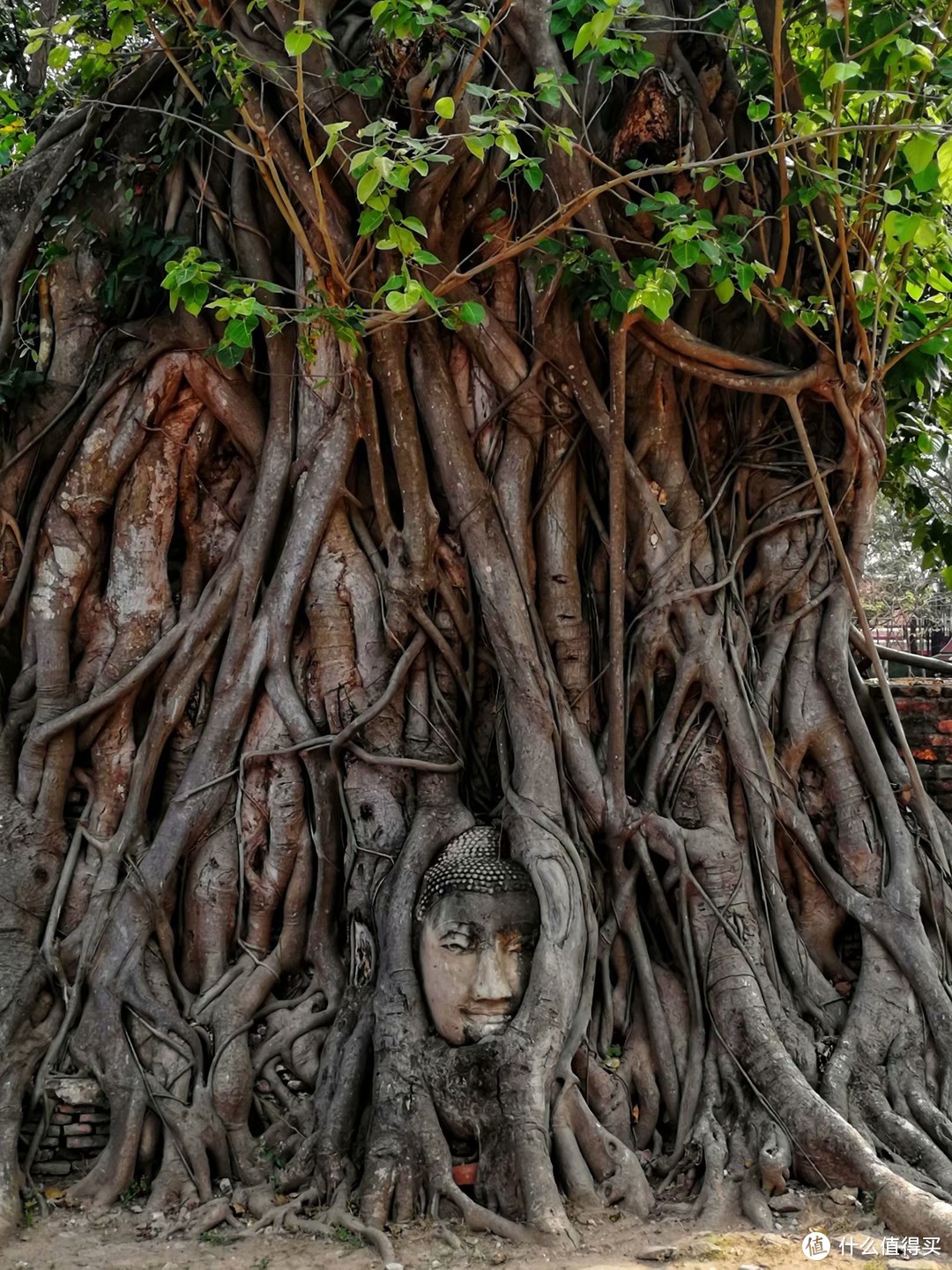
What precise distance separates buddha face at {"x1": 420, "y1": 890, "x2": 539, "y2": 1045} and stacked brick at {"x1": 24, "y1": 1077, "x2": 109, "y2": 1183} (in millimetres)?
1182

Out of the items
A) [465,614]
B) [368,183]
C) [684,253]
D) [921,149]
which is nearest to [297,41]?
[368,183]

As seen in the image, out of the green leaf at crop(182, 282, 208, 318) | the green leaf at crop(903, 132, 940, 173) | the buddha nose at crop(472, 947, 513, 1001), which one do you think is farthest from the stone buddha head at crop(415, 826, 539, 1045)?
the green leaf at crop(903, 132, 940, 173)

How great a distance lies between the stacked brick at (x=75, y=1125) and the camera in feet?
12.6

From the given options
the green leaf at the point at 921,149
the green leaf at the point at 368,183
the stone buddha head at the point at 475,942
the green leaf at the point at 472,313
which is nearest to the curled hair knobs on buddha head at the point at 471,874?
the stone buddha head at the point at 475,942

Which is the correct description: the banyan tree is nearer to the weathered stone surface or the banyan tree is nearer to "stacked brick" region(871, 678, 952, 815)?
the weathered stone surface

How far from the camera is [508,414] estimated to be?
4680mm

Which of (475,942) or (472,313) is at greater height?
(472,313)

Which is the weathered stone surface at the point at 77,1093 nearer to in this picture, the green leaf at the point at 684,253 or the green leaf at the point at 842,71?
the green leaf at the point at 684,253

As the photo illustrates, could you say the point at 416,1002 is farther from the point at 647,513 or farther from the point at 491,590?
the point at 647,513

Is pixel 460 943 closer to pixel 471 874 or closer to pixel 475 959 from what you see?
pixel 475 959

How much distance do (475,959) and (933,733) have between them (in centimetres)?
252

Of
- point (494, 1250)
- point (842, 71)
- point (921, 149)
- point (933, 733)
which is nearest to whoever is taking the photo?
point (921, 149)

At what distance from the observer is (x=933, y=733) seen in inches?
202

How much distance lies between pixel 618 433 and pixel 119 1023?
280 cm
